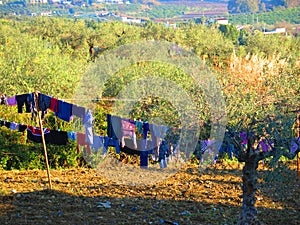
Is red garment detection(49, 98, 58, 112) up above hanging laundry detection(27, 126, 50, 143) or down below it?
above

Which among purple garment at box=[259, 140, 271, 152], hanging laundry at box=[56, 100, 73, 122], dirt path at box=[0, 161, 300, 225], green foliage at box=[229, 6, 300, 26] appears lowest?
green foliage at box=[229, 6, 300, 26]

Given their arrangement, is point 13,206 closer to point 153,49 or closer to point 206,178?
point 206,178

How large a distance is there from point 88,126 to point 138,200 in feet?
5.70

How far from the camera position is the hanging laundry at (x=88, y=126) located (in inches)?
385

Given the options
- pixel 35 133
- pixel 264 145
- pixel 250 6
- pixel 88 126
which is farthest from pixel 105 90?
pixel 250 6

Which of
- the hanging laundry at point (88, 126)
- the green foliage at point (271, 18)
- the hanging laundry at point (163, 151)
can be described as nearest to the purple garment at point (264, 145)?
the hanging laundry at point (163, 151)

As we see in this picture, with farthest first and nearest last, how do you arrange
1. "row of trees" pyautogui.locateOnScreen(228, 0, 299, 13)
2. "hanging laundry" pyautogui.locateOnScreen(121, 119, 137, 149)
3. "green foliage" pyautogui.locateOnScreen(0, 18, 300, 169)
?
"row of trees" pyautogui.locateOnScreen(228, 0, 299, 13) → "hanging laundry" pyautogui.locateOnScreen(121, 119, 137, 149) → "green foliage" pyautogui.locateOnScreen(0, 18, 300, 169)

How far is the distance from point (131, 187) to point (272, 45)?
3190 cm

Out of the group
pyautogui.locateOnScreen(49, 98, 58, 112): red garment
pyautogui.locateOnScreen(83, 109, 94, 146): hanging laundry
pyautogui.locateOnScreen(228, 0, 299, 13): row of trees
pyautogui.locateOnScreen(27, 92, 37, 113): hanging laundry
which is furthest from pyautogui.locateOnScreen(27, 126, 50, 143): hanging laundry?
pyautogui.locateOnScreen(228, 0, 299, 13): row of trees

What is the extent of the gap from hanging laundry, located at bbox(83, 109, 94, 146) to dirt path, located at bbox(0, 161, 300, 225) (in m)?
1.00

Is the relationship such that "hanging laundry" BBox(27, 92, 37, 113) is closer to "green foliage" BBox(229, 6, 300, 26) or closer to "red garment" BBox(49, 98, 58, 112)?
"red garment" BBox(49, 98, 58, 112)

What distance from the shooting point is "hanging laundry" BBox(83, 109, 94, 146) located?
9773 mm

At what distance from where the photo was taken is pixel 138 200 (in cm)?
953

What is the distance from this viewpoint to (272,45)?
40.1 m
